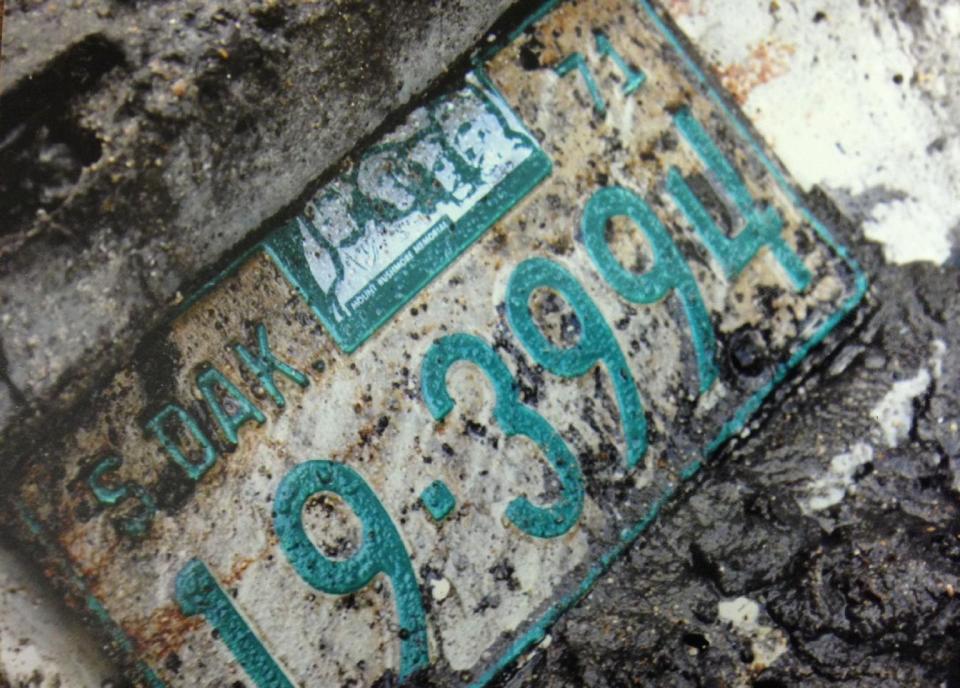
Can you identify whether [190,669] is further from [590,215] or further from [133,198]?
[590,215]

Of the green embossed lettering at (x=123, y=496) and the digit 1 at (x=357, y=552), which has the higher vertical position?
the green embossed lettering at (x=123, y=496)

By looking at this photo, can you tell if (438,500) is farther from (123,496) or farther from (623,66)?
(623,66)

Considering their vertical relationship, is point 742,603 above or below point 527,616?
below

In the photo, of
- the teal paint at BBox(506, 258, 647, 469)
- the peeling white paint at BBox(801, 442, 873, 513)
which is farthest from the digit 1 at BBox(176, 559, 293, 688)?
the peeling white paint at BBox(801, 442, 873, 513)

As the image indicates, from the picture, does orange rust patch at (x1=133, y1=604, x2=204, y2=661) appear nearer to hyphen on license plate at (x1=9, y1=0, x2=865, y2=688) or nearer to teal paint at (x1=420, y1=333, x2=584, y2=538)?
hyphen on license plate at (x1=9, y1=0, x2=865, y2=688)

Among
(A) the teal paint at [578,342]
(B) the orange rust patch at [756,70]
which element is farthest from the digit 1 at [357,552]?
(B) the orange rust patch at [756,70]

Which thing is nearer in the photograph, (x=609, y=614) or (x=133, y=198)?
(x=133, y=198)

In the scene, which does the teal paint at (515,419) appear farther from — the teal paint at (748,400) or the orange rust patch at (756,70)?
the orange rust patch at (756,70)

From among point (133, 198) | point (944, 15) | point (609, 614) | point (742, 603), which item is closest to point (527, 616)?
point (609, 614)
